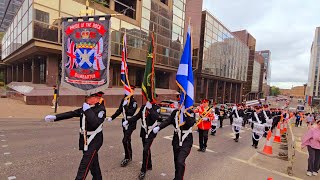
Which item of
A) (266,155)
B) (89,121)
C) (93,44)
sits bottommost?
(266,155)

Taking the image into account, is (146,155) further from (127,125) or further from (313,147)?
(313,147)

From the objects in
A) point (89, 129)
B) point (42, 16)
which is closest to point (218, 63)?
point (42, 16)

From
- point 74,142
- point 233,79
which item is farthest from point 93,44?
point 233,79

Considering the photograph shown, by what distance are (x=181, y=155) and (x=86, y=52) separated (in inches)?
122

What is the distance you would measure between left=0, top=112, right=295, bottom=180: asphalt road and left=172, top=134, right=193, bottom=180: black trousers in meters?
0.85

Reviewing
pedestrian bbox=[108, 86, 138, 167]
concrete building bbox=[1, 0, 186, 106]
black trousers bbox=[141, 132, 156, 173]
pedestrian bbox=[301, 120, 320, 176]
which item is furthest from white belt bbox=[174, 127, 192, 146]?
concrete building bbox=[1, 0, 186, 106]

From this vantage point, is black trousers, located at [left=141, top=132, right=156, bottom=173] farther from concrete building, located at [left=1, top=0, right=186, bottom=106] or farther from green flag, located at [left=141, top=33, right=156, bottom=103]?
concrete building, located at [left=1, top=0, right=186, bottom=106]

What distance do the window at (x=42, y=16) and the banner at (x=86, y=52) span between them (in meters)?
14.8

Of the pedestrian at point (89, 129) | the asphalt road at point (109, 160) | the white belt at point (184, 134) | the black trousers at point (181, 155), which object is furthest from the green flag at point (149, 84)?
the asphalt road at point (109, 160)

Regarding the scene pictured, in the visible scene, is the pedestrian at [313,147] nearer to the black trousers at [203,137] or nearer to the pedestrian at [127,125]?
the black trousers at [203,137]

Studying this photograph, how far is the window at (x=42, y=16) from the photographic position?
1677 centimetres

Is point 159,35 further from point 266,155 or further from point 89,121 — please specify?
point 89,121

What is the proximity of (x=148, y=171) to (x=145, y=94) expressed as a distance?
1.93 m

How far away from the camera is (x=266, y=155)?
789 cm
